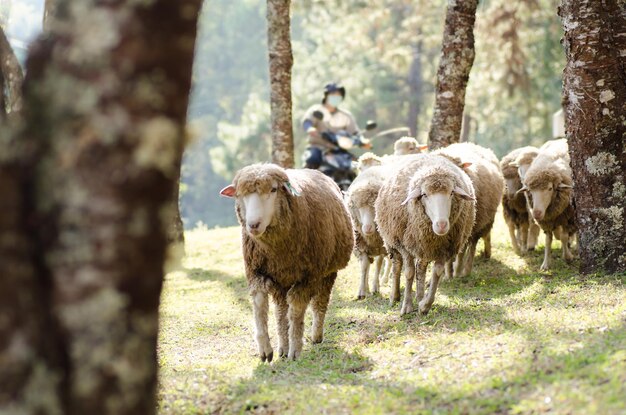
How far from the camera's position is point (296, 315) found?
255 inches

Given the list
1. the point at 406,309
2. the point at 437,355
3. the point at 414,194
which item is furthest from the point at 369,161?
the point at 437,355

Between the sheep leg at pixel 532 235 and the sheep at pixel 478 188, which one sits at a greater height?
the sheep at pixel 478 188

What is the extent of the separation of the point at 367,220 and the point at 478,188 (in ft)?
4.92

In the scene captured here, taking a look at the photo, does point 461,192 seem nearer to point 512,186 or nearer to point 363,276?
point 363,276

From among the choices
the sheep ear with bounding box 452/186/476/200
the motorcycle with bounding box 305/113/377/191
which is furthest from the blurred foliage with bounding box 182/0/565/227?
the motorcycle with bounding box 305/113/377/191

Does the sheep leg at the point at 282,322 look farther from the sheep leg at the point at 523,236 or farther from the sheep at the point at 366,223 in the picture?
the sheep leg at the point at 523,236

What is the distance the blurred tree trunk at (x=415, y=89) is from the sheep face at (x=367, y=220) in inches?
905

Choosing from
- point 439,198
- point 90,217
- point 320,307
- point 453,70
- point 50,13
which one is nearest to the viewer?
point 90,217

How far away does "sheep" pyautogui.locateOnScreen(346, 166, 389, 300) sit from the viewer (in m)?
9.00

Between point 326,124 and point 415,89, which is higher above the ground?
point 415,89

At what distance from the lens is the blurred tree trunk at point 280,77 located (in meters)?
12.1

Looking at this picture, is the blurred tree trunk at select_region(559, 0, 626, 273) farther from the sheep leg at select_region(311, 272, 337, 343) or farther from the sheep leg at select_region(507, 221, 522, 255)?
the sheep leg at select_region(507, 221, 522, 255)

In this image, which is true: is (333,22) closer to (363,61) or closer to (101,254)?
(363,61)

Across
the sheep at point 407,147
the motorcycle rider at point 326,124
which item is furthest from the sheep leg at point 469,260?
the motorcycle rider at point 326,124
